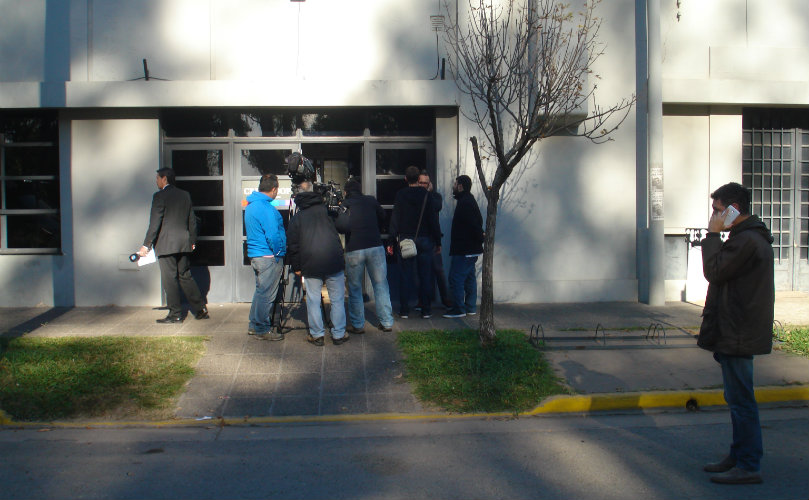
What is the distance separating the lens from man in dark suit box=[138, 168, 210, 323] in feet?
29.2

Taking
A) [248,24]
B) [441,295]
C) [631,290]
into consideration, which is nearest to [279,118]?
[248,24]

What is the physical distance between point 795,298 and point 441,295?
579cm

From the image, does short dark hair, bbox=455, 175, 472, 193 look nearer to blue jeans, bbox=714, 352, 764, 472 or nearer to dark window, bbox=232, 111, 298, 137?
dark window, bbox=232, 111, 298, 137

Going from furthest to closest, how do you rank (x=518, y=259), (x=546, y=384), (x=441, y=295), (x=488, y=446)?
(x=518, y=259)
(x=441, y=295)
(x=546, y=384)
(x=488, y=446)

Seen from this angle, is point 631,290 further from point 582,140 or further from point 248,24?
point 248,24

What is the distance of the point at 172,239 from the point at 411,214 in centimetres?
304

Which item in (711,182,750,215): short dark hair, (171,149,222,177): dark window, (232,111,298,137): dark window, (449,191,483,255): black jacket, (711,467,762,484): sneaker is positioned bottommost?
(711,467,762,484): sneaker

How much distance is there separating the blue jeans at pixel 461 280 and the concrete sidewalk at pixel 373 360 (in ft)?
0.81

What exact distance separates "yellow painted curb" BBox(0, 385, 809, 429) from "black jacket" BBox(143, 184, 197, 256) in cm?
303

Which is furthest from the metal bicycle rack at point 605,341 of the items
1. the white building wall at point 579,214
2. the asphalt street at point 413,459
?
the white building wall at point 579,214

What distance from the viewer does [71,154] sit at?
33.7 ft

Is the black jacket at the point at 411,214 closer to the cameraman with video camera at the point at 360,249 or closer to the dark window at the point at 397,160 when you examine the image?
the cameraman with video camera at the point at 360,249

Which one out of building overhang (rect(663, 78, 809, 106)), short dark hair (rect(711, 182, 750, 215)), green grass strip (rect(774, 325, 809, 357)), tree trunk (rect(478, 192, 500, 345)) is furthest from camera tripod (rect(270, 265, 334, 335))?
building overhang (rect(663, 78, 809, 106))

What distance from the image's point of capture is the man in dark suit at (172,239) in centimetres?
891
